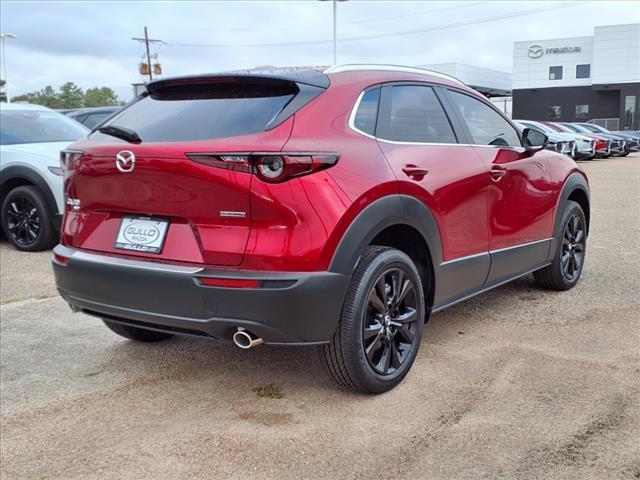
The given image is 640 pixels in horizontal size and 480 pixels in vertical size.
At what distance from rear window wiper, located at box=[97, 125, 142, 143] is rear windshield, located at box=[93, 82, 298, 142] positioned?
0.03m

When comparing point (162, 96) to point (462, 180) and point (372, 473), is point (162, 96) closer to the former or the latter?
point (462, 180)

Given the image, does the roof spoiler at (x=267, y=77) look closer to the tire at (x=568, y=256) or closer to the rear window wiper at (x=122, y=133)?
the rear window wiper at (x=122, y=133)

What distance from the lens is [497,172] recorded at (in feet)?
14.4

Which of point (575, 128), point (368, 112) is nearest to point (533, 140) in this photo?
point (368, 112)

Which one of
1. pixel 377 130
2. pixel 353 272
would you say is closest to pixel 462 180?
pixel 377 130

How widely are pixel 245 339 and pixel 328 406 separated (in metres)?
0.63

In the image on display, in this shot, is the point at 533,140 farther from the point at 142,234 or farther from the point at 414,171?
the point at 142,234

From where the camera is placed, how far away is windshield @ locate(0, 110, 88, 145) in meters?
8.02

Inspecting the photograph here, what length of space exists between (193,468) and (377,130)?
189 cm

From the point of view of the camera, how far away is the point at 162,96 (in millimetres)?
3695

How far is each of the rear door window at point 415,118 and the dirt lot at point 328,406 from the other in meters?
1.33

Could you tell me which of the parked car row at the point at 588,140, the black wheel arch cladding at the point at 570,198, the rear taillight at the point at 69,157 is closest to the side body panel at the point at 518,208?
the black wheel arch cladding at the point at 570,198

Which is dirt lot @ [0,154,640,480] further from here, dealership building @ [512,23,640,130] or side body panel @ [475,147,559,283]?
dealership building @ [512,23,640,130]

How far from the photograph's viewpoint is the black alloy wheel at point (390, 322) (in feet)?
11.2
